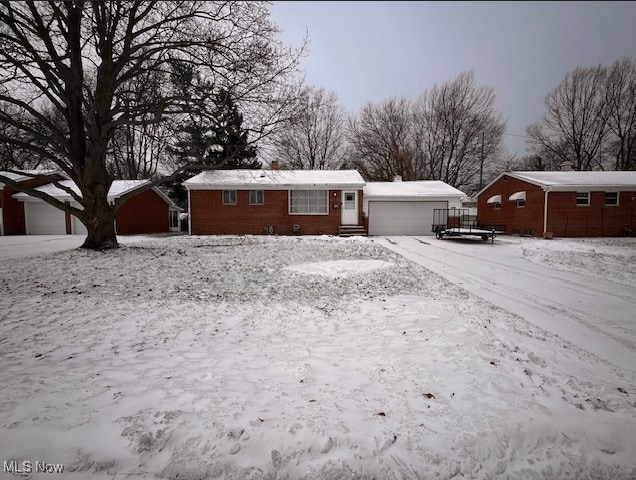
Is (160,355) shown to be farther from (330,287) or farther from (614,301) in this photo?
(614,301)

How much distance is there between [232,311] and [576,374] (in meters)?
4.36

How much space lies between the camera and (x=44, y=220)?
21.3 metres

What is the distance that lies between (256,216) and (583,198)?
2072 centimetres

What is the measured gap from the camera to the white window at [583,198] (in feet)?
61.7

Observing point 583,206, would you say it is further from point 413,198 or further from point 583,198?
point 413,198

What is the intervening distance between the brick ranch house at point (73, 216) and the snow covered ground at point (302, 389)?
61.6ft

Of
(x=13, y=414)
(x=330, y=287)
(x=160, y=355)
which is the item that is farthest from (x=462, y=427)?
(x=330, y=287)

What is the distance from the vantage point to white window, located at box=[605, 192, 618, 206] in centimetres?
1886

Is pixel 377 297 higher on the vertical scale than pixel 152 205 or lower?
lower

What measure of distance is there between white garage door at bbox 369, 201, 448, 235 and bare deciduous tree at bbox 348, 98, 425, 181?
46.2 ft

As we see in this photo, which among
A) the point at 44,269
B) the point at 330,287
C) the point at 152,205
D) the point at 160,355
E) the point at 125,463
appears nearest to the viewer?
the point at 125,463

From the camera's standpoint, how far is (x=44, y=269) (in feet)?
23.7

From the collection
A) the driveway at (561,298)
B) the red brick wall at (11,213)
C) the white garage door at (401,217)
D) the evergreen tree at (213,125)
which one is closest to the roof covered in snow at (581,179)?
the white garage door at (401,217)

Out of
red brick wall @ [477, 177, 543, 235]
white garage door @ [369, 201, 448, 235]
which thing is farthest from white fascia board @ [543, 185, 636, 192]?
white garage door @ [369, 201, 448, 235]
